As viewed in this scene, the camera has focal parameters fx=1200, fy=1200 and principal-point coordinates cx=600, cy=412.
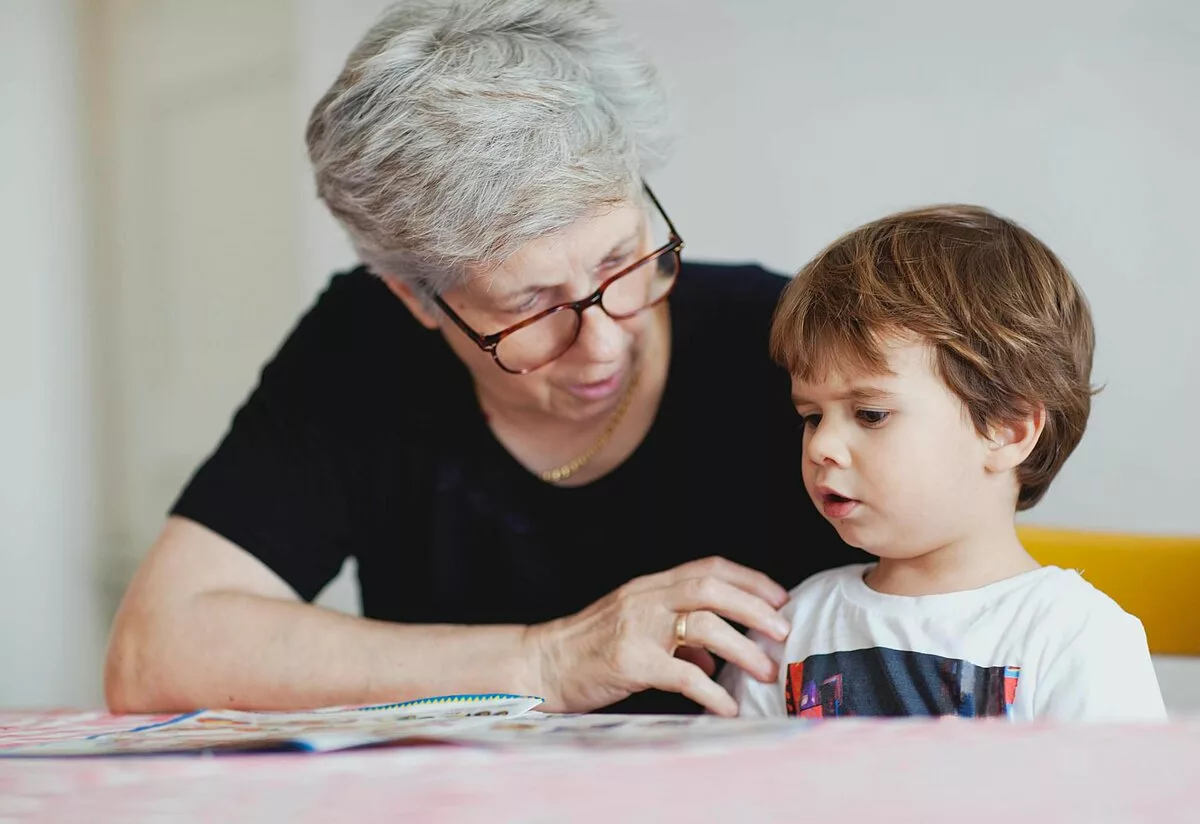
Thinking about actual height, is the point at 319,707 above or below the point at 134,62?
below

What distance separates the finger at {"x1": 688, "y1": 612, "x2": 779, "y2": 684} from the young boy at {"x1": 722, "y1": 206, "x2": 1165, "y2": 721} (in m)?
0.02

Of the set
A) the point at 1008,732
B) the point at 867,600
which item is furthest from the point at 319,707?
the point at 1008,732

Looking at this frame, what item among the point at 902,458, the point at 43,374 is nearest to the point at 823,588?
the point at 902,458

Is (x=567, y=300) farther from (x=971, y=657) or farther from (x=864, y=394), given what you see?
(x=971, y=657)

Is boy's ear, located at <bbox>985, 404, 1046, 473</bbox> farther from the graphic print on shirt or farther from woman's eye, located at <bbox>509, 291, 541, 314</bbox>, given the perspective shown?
woman's eye, located at <bbox>509, 291, 541, 314</bbox>

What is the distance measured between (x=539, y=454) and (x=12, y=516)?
4.91 feet

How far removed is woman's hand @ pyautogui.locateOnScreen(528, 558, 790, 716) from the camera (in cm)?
108

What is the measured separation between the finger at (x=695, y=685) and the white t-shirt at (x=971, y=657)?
1.5 inches

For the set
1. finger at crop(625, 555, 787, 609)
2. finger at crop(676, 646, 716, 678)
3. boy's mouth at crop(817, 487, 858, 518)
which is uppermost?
boy's mouth at crop(817, 487, 858, 518)

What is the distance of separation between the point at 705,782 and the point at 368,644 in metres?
0.65

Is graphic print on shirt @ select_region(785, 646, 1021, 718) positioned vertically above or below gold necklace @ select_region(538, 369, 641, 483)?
below

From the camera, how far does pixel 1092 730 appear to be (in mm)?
A: 685

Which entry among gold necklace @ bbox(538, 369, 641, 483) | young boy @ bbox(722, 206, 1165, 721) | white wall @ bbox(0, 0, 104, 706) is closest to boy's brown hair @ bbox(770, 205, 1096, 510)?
young boy @ bbox(722, 206, 1165, 721)

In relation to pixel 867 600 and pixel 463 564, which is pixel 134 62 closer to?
pixel 463 564
